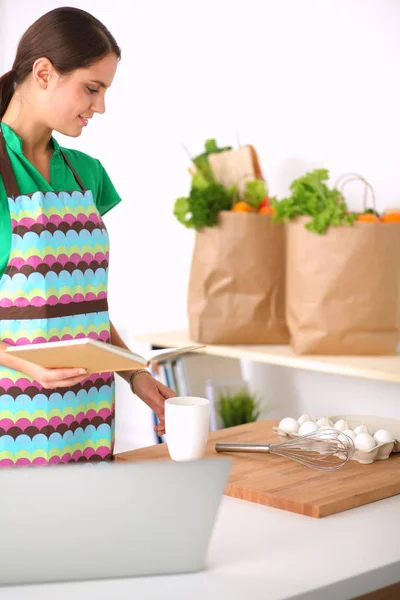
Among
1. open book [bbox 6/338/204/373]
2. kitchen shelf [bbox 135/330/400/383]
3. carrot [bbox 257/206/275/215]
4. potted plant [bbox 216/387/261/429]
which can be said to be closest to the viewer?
open book [bbox 6/338/204/373]

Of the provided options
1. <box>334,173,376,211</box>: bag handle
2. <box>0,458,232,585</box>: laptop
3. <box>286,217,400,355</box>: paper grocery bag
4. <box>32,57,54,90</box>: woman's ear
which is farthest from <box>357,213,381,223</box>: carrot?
<box>0,458,232,585</box>: laptop

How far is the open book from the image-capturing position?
3.95 ft

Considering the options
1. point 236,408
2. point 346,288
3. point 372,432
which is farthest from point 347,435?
point 236,408

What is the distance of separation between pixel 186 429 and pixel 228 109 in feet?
6.48

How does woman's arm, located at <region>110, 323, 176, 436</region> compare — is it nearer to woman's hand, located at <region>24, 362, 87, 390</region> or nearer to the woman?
the woman

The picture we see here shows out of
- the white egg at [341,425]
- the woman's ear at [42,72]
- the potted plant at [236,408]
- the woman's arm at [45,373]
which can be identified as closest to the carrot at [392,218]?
A: the potted plant at [236,408]

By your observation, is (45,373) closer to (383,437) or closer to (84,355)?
(84,355)

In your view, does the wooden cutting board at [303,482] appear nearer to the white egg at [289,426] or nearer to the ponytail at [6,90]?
the white egg at [289,426]

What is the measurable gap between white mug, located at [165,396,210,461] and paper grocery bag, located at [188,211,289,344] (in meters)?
1.28

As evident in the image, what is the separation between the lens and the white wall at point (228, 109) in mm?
2742

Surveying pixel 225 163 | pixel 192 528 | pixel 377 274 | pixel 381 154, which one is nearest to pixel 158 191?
pixel 225 163

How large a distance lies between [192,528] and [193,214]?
5.75ft

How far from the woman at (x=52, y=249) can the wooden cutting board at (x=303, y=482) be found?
0.12 meters

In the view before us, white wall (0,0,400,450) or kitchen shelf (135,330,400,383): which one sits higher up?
white wall (0,0,400,450)
